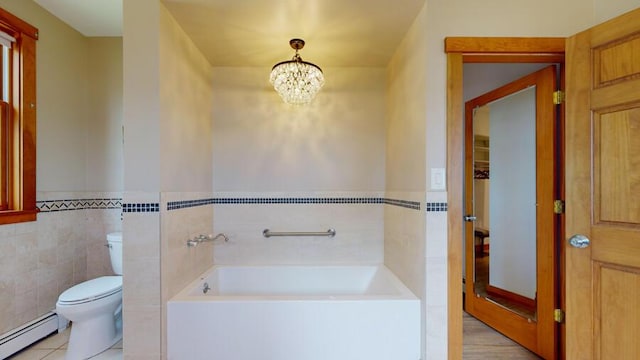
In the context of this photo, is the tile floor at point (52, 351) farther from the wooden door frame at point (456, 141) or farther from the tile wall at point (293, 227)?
the wooden door frame at point (456, 141)

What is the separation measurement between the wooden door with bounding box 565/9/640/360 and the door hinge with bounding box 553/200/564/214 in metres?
0.35

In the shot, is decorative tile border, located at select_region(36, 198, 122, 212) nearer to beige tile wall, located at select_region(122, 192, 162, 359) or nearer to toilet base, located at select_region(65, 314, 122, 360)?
toilet base, located at select_region(65, 314, 122, 360)

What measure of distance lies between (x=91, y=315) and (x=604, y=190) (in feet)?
10.6

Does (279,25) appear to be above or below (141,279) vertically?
above

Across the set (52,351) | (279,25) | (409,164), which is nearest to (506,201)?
(409,164)

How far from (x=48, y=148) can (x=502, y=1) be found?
11.6ft

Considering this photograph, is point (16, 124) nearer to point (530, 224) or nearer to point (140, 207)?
point (140, 207)

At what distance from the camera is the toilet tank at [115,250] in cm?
250

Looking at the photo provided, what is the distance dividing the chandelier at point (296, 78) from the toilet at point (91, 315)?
190cm

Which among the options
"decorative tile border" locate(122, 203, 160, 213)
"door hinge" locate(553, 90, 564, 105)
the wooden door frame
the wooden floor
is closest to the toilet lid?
"decorative tile border" locate(122, 203, 160, 213)

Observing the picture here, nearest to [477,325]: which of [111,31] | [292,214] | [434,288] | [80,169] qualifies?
[434,288]

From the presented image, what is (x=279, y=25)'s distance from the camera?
6.17 ft

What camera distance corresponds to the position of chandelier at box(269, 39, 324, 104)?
1.92 metres

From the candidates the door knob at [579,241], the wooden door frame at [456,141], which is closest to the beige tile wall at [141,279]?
the wooden door frame at [456,141]
